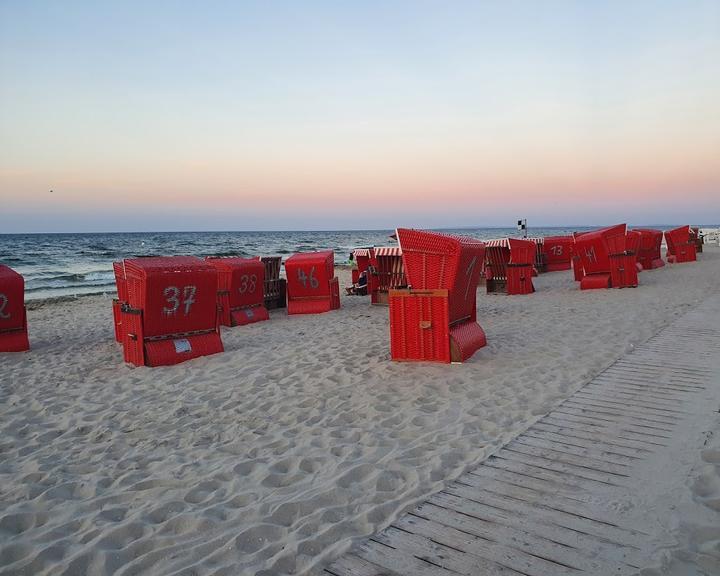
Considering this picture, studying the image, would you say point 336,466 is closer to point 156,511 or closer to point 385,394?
point 156,511

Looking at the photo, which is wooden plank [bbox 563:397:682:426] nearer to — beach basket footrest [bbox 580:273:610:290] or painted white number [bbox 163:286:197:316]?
painted white number [bbox 163:286:197:316]

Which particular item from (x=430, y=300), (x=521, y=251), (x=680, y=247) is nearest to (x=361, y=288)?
(x=521, y=251)

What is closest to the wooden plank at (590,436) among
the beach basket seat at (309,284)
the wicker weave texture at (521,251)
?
the beach basket seat at (309,284)

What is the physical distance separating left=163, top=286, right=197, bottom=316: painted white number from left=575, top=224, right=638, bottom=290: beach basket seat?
11.3 metres

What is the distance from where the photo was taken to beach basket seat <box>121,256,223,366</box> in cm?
836

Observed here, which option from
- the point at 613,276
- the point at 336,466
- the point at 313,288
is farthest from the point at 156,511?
the point at 613,276

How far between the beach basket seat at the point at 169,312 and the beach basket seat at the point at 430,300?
10.3ft

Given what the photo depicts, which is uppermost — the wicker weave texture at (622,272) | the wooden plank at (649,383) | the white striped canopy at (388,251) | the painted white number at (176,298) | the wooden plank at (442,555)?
the white striped canopy at (388,251)

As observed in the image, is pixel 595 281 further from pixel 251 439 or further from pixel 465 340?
pixel 251 439

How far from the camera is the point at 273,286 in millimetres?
14938

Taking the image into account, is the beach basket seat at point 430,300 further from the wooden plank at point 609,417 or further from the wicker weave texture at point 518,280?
the wicker weave texture at point 518,280

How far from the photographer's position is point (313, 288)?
45.9 ft

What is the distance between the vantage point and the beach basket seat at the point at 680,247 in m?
24.9

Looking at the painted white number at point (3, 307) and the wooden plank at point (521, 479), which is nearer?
the wooden plank at point (521, 479)
